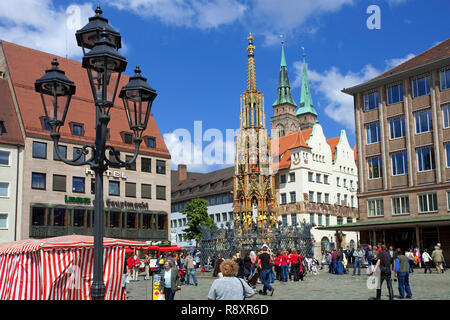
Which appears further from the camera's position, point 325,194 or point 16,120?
point 325,194

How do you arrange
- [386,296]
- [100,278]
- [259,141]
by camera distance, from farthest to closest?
[259,141], [386,296], [100,278]

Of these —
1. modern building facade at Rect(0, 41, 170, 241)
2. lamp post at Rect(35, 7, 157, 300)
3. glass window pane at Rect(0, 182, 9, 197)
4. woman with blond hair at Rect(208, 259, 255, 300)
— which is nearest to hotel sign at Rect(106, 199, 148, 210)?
modern building facade at Rect(0, 41, 170, 241)

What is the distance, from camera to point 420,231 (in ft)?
125

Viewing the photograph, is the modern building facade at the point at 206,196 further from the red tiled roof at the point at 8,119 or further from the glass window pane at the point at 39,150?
the red tiled roof at the point at 8,119

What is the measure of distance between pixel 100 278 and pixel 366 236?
36.4m

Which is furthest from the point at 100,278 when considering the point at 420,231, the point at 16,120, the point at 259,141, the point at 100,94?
the point at 16,120

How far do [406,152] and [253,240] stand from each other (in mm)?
17235

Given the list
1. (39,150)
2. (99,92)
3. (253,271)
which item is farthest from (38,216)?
(99,92)

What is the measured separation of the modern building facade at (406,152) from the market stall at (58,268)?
2622cm

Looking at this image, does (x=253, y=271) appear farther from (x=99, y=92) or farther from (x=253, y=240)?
(x=99, y=92)

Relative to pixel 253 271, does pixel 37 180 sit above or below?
above

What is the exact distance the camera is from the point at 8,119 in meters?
44.9

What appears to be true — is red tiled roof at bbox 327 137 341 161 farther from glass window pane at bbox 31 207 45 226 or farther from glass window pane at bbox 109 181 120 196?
glass window pane at bbox 31 207 45 226
